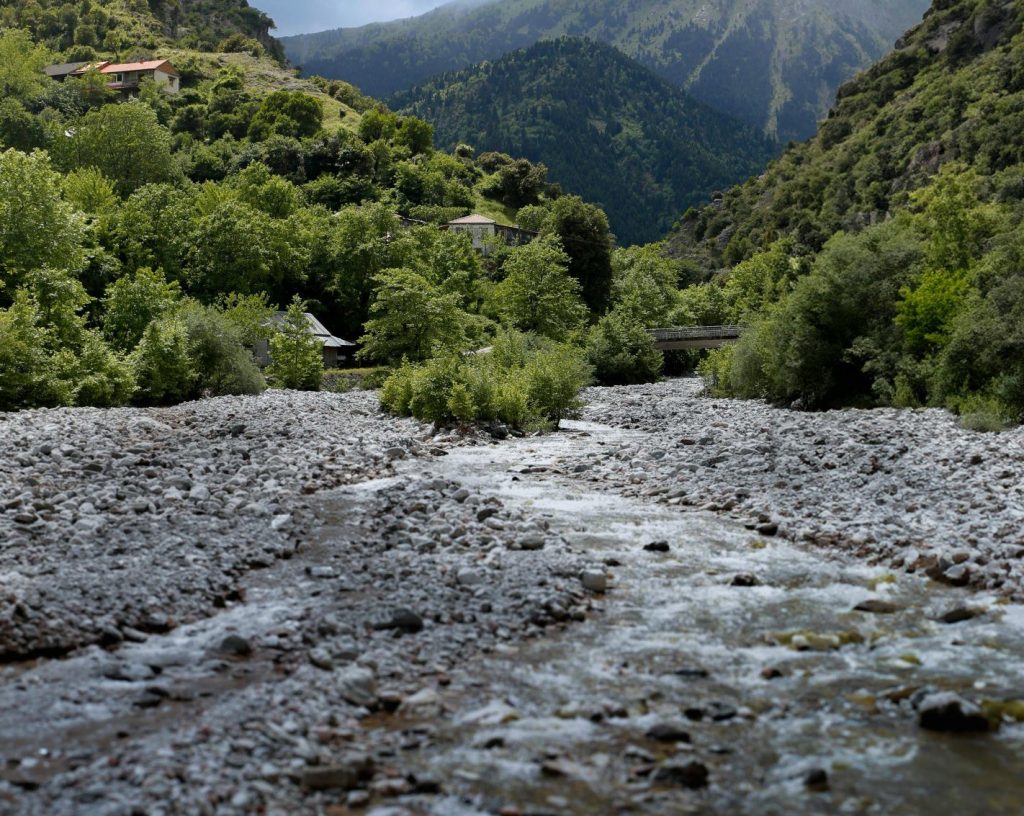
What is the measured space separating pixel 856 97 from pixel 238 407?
6008 inches

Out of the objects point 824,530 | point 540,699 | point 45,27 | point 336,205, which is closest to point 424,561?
point 540,699

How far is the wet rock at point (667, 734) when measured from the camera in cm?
839

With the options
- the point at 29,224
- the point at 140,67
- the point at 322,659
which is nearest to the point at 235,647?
the point at 322,659

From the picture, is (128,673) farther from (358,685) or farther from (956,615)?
(956,615)

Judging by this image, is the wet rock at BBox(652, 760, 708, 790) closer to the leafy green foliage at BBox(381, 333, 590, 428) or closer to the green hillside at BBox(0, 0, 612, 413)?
the leafy green foliage at BBox(381, 333, 590, 428)

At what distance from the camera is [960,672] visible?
10125 mm

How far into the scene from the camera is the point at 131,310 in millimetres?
51562

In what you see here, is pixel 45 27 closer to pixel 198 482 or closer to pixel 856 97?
pixel 856 97

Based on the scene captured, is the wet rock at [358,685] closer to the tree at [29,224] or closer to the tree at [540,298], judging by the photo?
the tree at [29,224]

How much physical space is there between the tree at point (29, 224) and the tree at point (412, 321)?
60.0 feet

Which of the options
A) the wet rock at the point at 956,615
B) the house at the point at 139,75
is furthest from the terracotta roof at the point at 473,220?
the wet rock at the point at 956,615

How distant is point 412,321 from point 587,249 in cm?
3961

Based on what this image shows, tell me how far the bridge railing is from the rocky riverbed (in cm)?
4823

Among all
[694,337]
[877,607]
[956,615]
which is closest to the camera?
[956,615]
